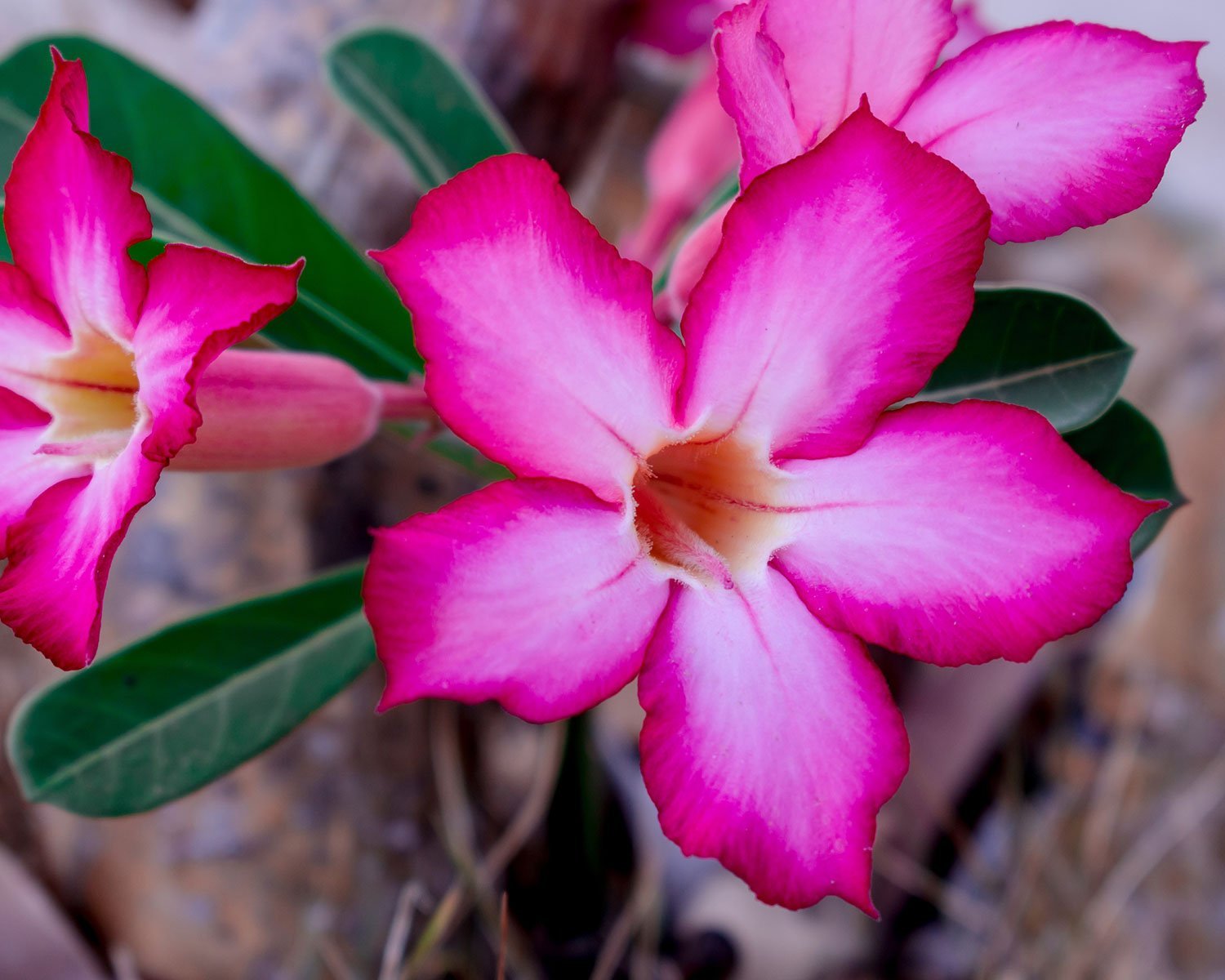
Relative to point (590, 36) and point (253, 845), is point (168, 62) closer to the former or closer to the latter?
point (590, 36)

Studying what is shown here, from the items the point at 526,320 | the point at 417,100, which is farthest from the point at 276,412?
the point at 417,100

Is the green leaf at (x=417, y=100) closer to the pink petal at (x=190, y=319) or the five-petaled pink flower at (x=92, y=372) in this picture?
A: the five-petaled pink flower at (x=92, y=372)

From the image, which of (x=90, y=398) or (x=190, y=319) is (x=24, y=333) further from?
(x=190, y=319)

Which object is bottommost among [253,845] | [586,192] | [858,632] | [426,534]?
[253,845]

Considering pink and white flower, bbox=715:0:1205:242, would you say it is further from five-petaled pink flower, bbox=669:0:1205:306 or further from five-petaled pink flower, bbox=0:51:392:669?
five-petaled pink flower, bbox=0:51:392:669

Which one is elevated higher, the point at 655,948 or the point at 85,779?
the point at 85,779

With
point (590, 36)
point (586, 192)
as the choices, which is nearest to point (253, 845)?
point (590, 36)

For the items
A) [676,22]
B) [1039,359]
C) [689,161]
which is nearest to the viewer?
[1039,359]
